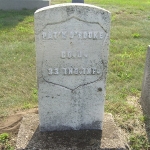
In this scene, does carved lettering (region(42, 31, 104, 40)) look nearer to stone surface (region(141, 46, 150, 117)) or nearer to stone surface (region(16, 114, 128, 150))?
stone surface (region(16, 114, 128, 150))

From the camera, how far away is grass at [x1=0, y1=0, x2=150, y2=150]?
13.6 feet

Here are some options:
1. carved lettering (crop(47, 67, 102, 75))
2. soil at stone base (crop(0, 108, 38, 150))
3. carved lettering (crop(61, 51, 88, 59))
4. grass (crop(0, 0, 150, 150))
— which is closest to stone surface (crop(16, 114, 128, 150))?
soil at stone base (crop(0, 108, 38, 150))

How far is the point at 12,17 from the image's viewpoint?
30.8 feet

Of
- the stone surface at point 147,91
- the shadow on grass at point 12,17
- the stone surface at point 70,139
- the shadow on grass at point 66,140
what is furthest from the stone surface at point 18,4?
the shadow on grass at point 66,140

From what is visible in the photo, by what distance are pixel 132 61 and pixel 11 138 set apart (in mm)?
3464

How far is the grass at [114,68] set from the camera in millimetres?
4146

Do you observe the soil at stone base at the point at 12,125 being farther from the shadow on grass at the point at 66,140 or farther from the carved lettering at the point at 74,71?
the carved lettering at the point at 74,71

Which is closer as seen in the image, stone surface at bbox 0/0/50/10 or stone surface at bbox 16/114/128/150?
stone surface at bbox 16/114/128/150

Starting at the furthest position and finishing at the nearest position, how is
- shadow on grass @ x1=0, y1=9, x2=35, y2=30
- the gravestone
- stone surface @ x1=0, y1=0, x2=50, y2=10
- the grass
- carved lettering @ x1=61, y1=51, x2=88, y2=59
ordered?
stone surface @ x1=0, y1=0, x2=50, y2=10
shadow on grass @ x1=0, y1=9, x2=35, y2=30
the grass
carved lettering @ x1=61, y1=51, x2=88, y2=59
the gravestone

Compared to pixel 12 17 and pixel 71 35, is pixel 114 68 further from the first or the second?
pixel 12 17

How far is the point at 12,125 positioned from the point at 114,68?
8.70 ft

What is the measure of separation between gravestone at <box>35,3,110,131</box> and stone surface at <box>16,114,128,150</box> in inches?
3.7

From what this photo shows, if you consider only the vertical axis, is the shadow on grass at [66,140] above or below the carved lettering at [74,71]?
below

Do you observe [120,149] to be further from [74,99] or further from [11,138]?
[11,138]
